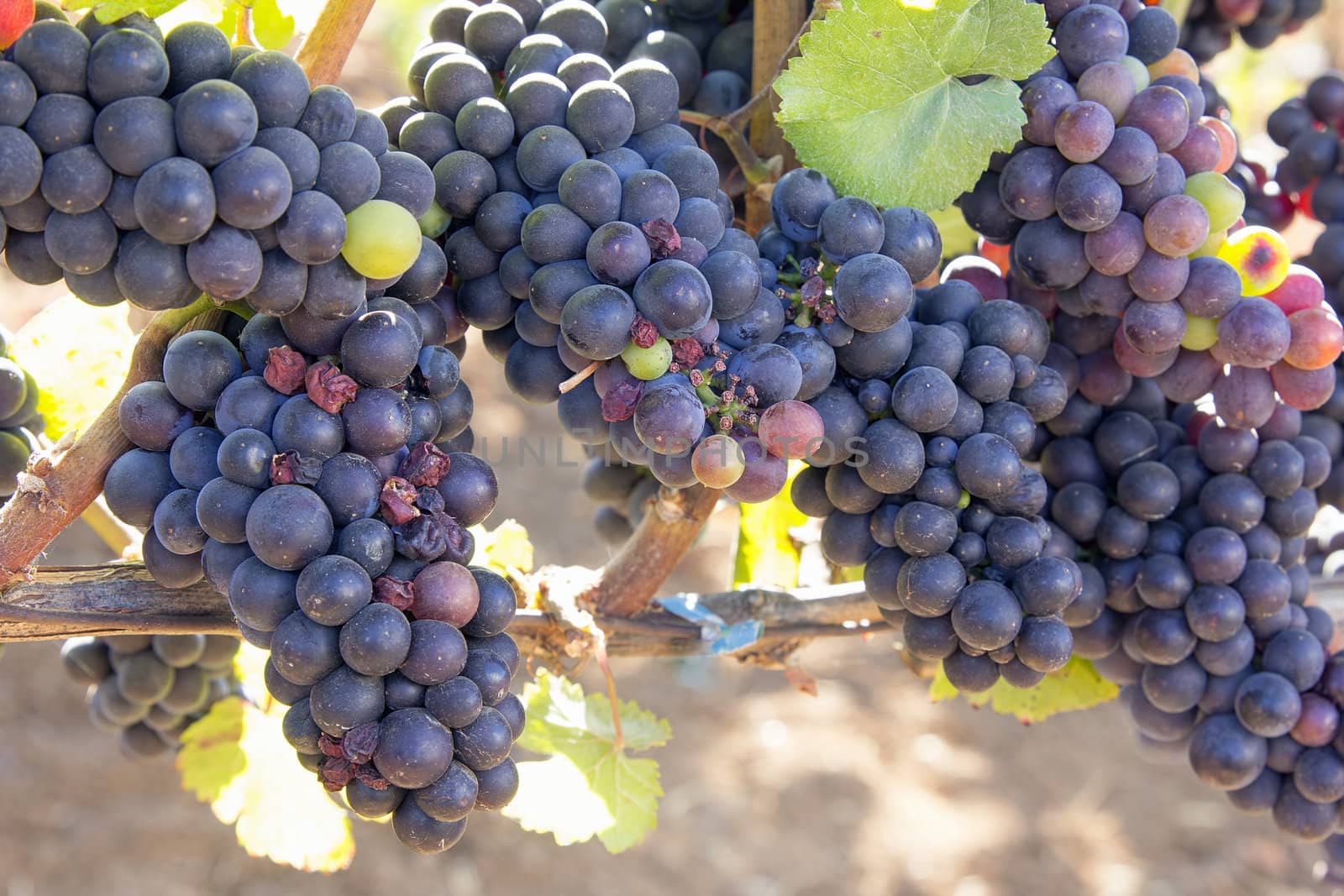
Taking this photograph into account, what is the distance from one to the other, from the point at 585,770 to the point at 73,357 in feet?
1.88

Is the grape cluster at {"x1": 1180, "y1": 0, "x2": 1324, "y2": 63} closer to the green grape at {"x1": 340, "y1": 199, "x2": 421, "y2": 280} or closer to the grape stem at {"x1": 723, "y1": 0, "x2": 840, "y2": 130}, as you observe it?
the grape stem at {"x1": 723, "y1": 0, "x2": 840, "y2": 130}

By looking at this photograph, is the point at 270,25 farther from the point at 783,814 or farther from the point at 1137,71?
the point at 783,814

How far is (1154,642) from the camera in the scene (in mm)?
929

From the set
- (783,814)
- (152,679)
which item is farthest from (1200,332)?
(783,814)

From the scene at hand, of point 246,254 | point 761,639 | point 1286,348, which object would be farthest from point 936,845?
point 246,254

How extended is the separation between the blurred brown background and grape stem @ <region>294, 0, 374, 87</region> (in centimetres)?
162

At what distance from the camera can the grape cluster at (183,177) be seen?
58cm

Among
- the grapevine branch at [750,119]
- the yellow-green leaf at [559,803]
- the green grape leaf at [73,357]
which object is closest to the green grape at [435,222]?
the grapevine branch at [750,119]

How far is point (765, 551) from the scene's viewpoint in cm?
127

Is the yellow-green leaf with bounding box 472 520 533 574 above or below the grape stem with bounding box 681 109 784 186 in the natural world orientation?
below

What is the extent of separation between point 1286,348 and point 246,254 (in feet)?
2.35

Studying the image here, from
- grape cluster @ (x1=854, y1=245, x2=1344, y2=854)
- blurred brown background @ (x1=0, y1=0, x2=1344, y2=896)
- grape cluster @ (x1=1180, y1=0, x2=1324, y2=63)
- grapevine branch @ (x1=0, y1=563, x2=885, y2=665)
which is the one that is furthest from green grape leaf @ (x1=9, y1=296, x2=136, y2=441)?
blurred brown background @ (x1=0, y1=0, x2=1344, y2=896)

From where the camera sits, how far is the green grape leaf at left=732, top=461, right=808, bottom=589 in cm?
125

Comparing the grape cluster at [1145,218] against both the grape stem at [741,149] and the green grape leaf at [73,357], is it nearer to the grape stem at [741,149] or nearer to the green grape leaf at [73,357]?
the grape stem at [741,149]
